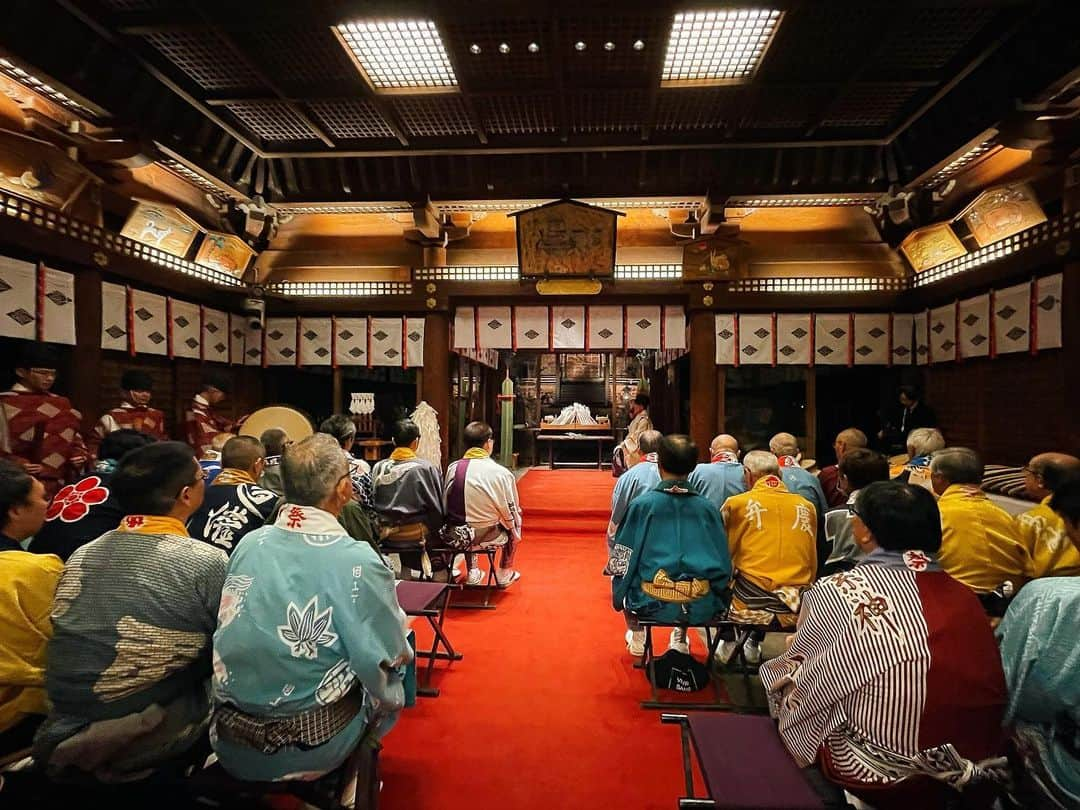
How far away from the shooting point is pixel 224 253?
812 centimetres

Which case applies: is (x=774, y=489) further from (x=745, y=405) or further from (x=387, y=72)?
(x=745, y=405)

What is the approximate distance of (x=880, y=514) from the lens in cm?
187

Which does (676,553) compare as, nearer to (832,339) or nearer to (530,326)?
(530,326)

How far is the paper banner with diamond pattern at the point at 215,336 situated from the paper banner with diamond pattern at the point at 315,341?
103 centimetres

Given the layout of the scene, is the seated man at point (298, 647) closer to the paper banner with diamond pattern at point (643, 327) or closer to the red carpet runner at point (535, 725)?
the red carpet runner at point (535, 725)

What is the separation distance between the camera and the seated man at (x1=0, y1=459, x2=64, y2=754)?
1.87 meters

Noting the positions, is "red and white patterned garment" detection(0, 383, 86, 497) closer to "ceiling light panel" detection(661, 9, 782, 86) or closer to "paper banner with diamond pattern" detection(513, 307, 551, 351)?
"paper banner with diamond pattern" detection(513, 307, 551, 351)

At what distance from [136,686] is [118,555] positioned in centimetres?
43

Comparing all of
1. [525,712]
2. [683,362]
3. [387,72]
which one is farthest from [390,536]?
[683,362]

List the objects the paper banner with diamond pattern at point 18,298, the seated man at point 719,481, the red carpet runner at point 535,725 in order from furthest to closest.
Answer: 1. the paper banner with diamond pattern at point 18,298
2. the seated man at point 719,481
3. the red carpet runner at point 535,725

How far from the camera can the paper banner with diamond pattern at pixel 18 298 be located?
507 cm

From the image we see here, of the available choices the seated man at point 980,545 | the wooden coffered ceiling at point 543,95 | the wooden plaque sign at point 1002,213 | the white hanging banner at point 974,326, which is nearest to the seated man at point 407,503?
the seated man at point 980,545

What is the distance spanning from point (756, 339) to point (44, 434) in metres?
8.30

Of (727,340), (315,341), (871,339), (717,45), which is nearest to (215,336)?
(315,341)
